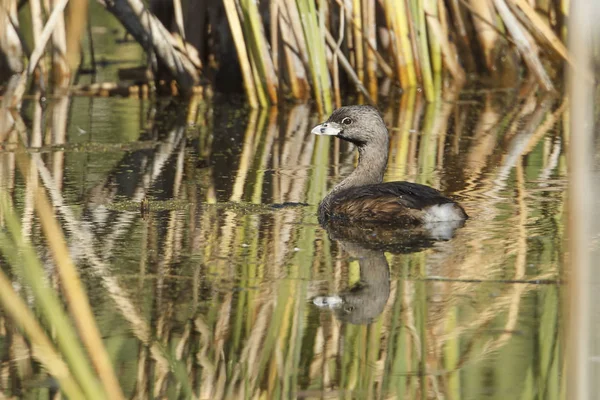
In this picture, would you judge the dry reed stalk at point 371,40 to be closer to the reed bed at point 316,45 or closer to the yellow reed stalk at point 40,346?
the reed bed at point 316,45

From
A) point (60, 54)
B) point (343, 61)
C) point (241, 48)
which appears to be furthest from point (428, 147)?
point (60, 54)

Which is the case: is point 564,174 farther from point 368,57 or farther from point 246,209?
point 368,57

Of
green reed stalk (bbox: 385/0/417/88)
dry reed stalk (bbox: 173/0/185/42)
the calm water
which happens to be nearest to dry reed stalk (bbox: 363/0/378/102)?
green reed stalk (bbox: 385/0/417/88)

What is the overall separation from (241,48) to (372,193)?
3799 millimetres

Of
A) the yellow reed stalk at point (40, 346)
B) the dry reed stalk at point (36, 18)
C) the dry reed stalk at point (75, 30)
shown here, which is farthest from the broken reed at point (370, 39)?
the dry reed stalk at point (75, 30)

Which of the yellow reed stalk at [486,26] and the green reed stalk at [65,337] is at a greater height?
the yellow reed stalk at [486,26]

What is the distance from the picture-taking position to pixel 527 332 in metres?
4.49

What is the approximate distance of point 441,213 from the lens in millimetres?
6145

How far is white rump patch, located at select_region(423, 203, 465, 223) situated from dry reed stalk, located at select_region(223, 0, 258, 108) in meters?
3.90

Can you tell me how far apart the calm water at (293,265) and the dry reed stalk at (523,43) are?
1012 mm

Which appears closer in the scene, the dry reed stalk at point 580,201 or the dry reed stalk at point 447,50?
the dry reed stalk at point 580,201

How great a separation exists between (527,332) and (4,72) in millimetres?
7725

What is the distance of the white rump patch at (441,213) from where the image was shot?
6137 millimetres

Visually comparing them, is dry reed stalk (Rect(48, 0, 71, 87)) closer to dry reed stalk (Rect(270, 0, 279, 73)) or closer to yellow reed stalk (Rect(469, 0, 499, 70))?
dry reed stalk (Rect(270, 0, 279, 73))
